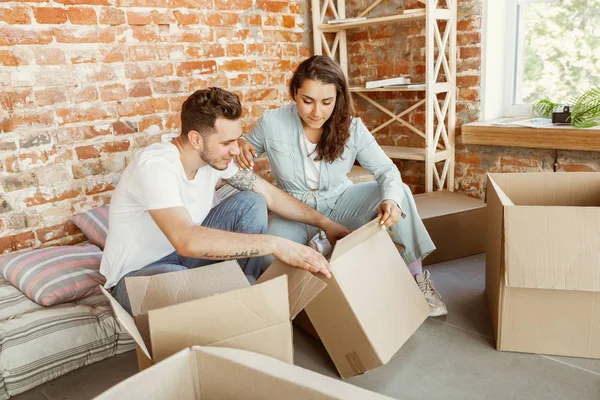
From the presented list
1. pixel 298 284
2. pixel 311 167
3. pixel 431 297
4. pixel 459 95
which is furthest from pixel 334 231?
pixel 459 95

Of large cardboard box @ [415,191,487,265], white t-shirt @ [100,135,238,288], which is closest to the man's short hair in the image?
white t-shirt @ [100,135,238,288]

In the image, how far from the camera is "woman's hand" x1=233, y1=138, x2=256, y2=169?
2277mm

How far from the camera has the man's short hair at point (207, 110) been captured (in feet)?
6.16

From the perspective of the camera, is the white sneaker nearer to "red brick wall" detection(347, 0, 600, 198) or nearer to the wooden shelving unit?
the wooden shelving unit

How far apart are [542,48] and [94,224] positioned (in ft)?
8.95

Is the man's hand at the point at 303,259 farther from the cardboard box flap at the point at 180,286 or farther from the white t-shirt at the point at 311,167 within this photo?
the white t-shirt at the point at 311,167

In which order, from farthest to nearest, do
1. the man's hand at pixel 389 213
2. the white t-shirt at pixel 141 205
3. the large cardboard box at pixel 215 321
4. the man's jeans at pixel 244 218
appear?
the man's jeans at pixel 244 218
the man's hand at pixel 389 213
the white t-shirt at pixel 141 205
the large cardboard box at pixel 215 321

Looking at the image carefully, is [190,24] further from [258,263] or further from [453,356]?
[453,356]

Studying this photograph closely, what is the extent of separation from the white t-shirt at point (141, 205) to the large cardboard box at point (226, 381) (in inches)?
29.6

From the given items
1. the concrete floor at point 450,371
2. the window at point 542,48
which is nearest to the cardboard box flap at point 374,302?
the concrete floor at point 450,371

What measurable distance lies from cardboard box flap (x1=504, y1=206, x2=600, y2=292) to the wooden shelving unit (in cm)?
144

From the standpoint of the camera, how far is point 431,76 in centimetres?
297

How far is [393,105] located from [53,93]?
2.13 m

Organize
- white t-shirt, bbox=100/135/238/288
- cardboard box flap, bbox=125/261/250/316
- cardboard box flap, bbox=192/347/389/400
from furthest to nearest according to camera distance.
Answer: white t-shirt, bbox=100/135/238/288 < cardboard box flap, bbox=125/261/250/316 < cardboard box flap, bbox=192/347/389/400
